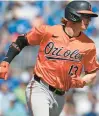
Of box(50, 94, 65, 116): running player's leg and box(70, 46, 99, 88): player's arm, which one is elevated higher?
box(70, 46, 99, 88): player's arm

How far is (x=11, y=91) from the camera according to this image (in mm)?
7801

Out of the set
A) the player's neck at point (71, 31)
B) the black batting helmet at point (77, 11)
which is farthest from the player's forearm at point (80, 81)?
the black batting helmet at point (77, 11)

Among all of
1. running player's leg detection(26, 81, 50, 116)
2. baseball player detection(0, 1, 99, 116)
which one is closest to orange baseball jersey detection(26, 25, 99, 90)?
baseball player detection(0, 1, 99, 116)

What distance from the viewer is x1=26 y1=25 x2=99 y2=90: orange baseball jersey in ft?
13.3

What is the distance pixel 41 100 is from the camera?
3.98 m

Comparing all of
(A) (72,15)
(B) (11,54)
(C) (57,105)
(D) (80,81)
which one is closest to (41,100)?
(C) (57,105)

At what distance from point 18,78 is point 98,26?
207 centimetres

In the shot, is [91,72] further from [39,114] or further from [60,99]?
[39,114]

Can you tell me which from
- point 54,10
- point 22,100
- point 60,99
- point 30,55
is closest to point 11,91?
point 22,100

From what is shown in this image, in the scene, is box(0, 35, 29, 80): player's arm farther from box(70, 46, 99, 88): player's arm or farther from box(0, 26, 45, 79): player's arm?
box(70, 46, 99, 88): player's arm

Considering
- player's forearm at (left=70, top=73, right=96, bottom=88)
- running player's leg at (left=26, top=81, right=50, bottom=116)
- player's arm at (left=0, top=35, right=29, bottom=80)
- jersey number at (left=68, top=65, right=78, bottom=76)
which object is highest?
player's arm at (left=0, top=35, right=29, bottom=80)

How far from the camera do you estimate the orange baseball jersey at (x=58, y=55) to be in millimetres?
4051

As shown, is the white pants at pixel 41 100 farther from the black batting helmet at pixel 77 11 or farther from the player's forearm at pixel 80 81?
the black batting helmet at pixel 77 11

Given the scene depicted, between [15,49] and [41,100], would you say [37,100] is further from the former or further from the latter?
[15,49]
